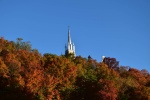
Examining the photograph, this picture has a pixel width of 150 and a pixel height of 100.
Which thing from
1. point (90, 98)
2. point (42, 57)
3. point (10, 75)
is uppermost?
point (42, 57)

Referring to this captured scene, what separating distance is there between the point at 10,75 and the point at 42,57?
37.9 feet

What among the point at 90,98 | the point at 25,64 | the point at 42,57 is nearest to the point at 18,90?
the point at 25,64

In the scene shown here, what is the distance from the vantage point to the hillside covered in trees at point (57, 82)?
40375mm

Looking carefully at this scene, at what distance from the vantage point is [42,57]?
53125 mm

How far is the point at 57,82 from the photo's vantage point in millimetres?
43156

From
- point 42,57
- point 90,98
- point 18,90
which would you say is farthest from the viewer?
point 42,57

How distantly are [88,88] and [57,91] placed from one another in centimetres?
Result: 460

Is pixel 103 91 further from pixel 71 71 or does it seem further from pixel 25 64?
pixel 25 64

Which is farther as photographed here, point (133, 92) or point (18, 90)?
point (133, 92)

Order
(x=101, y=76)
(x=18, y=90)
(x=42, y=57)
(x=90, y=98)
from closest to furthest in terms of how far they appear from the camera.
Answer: (x=18, y=90), (x=90, y=98), (x=101, y=76), (x=42, y=57)

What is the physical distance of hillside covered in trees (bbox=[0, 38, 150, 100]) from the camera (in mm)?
40375

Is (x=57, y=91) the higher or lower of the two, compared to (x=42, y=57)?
lower

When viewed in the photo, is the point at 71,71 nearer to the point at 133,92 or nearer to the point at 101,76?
the point at 101,76

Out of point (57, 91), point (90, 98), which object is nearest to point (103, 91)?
point (90, 98)
